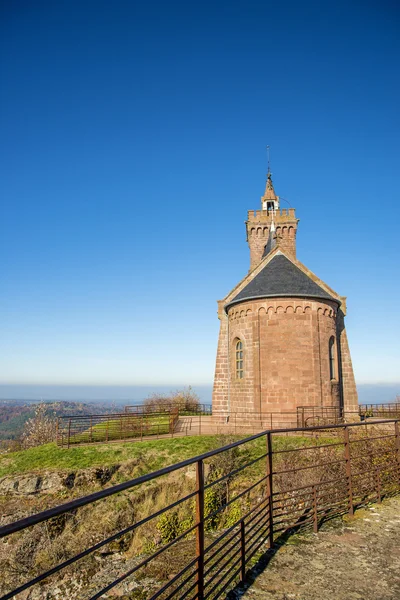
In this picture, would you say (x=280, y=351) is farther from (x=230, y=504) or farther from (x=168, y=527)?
(x=168, y=527)

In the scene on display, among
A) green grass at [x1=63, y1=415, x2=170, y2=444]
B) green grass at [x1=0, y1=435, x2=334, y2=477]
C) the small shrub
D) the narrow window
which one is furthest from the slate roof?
the small shrub

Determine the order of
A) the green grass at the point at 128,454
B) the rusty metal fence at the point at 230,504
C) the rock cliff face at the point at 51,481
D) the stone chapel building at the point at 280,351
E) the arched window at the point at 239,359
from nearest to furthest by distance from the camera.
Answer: the rusty metal fence at the point at 230,504
the rock cliff face at the point at 51,481
the green grass at the point at 128,454
the stone chapel building at the point at 280,351
the arched window at the point at 239,359

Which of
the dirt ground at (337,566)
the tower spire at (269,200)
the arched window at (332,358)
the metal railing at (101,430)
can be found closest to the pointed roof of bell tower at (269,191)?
the tower spire at (269,200)

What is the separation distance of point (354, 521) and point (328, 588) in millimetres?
2372

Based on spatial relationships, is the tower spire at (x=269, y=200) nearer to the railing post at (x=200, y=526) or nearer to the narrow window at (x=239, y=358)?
the narrow window at (x=239, y=358)

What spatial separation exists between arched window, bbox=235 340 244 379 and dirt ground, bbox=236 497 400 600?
16.5 metres

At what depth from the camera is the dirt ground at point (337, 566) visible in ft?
14.3

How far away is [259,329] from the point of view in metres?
22.0

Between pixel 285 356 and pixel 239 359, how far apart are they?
3129mm

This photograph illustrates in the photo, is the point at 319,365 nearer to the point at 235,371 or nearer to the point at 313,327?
the point at 313,327

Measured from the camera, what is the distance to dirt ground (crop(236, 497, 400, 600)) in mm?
4348

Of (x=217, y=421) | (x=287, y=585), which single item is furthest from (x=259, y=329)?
(x=287, y=585)

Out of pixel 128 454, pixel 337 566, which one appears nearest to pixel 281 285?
pixel 128 454

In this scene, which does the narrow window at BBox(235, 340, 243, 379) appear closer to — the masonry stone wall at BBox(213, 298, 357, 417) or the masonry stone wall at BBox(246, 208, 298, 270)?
the masonry stone wall at BBox(213, 298, 357, 417)
